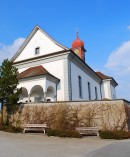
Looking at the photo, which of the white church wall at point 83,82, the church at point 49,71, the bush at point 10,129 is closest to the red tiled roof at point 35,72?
the church at point 49,71

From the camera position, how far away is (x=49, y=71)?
26.3 meters

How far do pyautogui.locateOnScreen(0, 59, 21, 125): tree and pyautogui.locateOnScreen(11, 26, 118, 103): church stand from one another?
4.60 m

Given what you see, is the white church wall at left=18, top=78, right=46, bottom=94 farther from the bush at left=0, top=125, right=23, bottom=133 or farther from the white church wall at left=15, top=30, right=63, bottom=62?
the bush at left=0, top=125, right=23, bottom=133

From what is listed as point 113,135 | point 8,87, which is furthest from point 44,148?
point 8,87

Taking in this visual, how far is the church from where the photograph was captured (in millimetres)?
24422

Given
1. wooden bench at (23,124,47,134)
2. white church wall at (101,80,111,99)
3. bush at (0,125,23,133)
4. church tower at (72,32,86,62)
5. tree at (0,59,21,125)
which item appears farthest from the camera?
church tower at (72,32,86,62)

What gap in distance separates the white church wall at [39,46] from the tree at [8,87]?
862 cm

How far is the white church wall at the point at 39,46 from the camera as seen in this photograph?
27500 millimetres

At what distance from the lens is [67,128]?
56.4 ft

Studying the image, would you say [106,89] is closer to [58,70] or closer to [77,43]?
[77,43]

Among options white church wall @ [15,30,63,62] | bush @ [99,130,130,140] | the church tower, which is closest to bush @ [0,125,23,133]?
bush @ [99,130,130,140]

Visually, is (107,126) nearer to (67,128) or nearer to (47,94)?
(67,128)

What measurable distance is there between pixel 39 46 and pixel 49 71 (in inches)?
161

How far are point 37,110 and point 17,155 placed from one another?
1001cm
